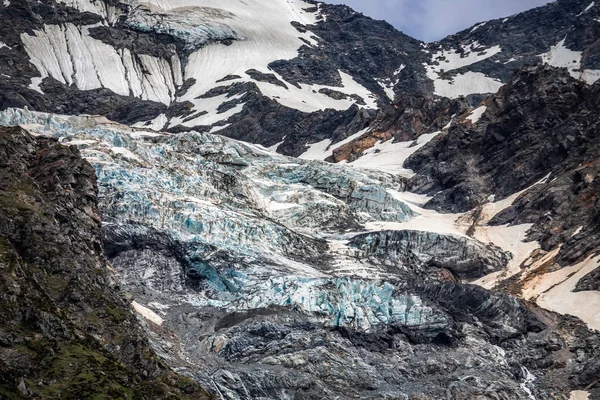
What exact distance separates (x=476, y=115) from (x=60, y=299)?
102 m

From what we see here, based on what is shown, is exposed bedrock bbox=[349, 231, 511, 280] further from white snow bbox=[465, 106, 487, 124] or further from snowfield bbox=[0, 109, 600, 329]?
white snow bbox=[465, 106, 487, 124]

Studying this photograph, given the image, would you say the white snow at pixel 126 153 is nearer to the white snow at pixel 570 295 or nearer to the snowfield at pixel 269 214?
the snowfield at pixel 269 214

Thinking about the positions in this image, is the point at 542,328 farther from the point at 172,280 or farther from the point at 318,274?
the point at 172,280

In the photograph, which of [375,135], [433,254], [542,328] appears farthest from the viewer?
[375,135]

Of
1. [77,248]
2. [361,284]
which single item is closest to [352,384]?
[361,284]

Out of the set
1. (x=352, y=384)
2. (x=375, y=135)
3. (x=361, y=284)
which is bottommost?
(x=352, y=384)

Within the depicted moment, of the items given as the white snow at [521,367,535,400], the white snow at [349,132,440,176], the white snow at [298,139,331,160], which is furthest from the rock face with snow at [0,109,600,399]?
the white snow at [298,139,331,160]

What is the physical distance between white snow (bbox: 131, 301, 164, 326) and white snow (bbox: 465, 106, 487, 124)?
8513cm

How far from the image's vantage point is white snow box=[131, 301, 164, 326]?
6034 cm

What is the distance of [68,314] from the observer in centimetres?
4678

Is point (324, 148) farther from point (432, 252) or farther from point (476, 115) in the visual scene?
point (432, 252)

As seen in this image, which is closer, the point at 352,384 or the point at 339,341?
the point at 352,384

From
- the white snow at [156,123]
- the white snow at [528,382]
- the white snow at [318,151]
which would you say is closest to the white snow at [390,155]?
the white snow at [318,151]

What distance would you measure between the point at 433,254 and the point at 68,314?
54184 millimetres
